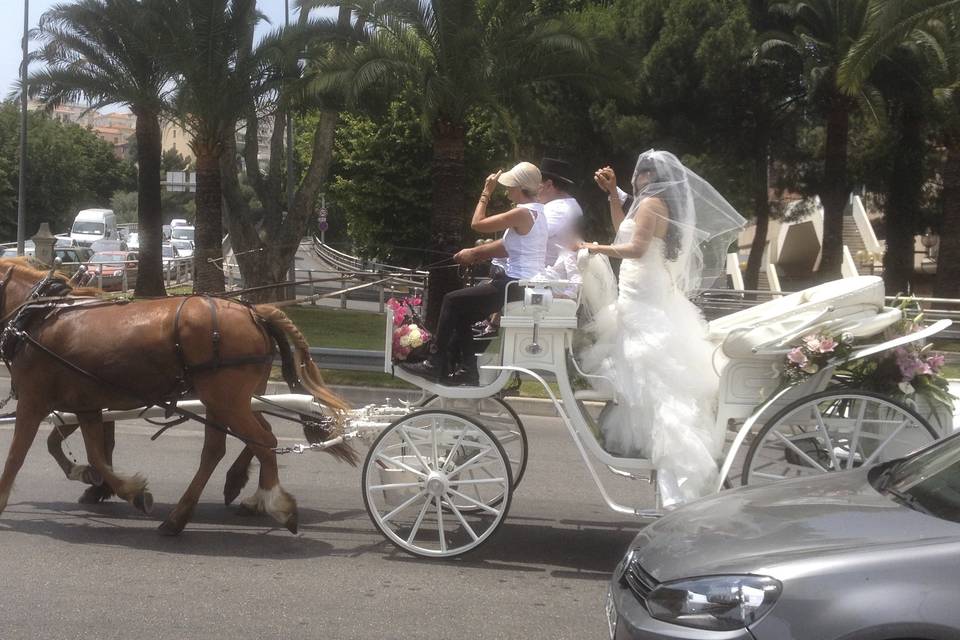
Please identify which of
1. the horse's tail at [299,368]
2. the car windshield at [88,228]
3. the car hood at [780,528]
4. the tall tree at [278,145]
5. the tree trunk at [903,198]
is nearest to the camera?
the car hood at [780,528]

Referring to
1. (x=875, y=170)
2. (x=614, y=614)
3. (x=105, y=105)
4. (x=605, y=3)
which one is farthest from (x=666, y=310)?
(x=605, y=3)

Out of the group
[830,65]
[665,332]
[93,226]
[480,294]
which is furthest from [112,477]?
[93,226]

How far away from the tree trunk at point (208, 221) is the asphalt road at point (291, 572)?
11912 millimetres

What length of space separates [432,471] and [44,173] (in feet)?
207

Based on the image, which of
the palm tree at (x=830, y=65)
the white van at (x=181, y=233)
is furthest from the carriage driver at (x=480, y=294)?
the white van at (x=181, y=233)

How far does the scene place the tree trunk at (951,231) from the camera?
76.4 feet

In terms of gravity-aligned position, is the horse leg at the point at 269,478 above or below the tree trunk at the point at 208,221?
below

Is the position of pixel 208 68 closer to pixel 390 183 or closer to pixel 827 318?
pixel 827 318

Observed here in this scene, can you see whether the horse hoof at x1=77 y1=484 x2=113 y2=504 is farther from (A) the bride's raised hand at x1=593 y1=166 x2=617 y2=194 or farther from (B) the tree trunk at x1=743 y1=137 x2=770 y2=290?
(B) the tree trunk at x1=743 y1=137 x2=770 y2=290

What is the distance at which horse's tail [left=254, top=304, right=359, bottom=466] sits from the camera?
22.7ft

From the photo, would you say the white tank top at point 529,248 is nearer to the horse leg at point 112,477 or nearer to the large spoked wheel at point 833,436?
the large spoked wheel at point 833,436

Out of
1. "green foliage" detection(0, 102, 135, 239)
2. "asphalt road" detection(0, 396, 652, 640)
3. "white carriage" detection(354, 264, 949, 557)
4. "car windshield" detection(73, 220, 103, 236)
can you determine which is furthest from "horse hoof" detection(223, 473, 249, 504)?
"green foliage" detection(0, 102, 135, 239)

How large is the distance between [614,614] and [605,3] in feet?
96.7

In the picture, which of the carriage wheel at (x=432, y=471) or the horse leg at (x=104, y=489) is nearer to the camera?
the carriage wheel at (x=432, y=471)
